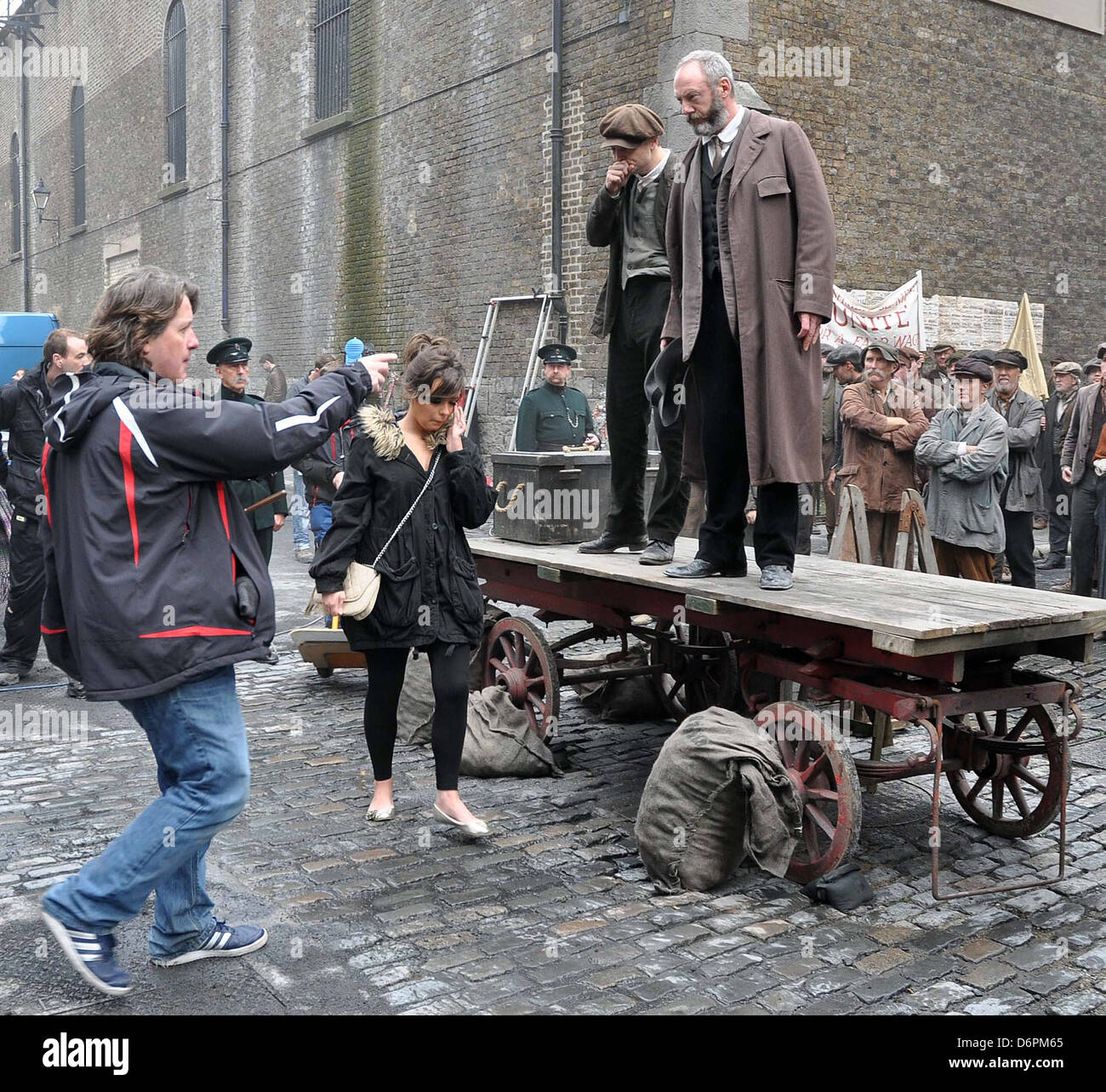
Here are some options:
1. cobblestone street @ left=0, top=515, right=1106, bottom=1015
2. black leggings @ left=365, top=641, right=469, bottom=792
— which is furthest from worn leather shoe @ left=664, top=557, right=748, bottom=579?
cobblestone street @ left=0, top=515, right=1106, bottom=1015

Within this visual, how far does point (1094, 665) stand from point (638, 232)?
438 centimetres

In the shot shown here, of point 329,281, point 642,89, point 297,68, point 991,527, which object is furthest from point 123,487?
point 297,68

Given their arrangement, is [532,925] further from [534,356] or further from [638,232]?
[534,356]

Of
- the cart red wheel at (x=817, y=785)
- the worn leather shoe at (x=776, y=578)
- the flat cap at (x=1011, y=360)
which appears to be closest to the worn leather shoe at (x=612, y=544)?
the worn leather shoe at (x=776, y=578)

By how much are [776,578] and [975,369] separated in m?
3.95

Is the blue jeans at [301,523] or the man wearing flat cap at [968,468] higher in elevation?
the man wearing flat cap at [968,468]

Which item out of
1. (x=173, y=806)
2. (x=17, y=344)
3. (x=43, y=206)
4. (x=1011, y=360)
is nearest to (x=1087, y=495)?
(x=1011, y=360)

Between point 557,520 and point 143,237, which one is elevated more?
point 143,237

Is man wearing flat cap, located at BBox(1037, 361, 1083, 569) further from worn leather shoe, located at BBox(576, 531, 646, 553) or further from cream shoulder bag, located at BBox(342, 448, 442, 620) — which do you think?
cream shoulder bag, located at BBox(342, 448, 442, 620)

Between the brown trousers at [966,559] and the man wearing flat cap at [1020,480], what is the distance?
3.22ft

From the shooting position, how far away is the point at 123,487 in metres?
3.17

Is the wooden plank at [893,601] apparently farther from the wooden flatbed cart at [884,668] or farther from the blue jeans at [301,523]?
the blue jeans at [301,523]

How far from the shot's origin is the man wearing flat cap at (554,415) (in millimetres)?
9766

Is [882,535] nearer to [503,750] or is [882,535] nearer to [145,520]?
[503,750]
